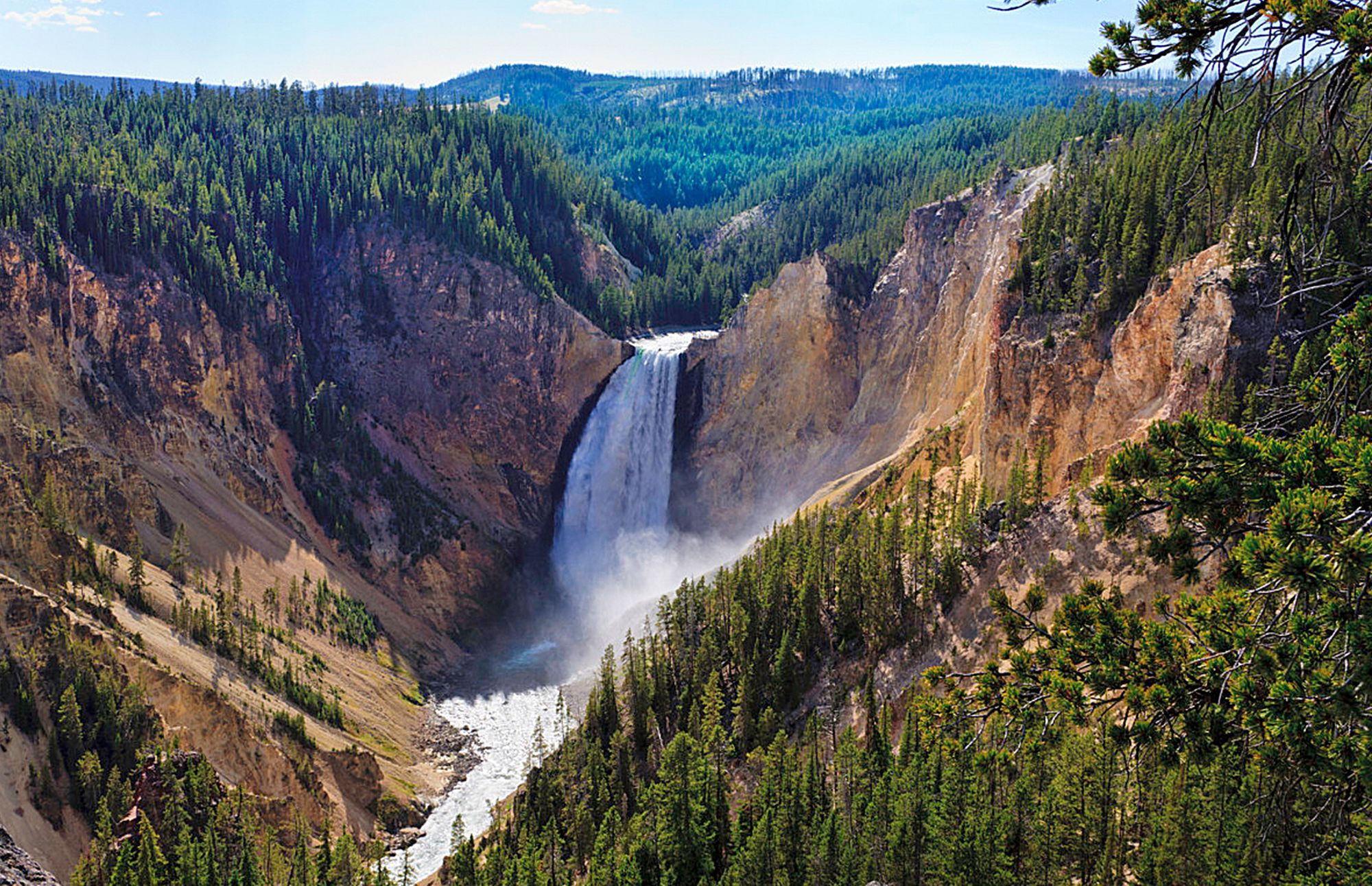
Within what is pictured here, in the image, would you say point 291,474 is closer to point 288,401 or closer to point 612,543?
point 288,401

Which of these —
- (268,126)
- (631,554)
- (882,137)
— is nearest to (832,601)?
(631,554)

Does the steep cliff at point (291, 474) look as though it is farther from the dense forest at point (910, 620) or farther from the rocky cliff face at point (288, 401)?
the dense forest at point (910, 620)

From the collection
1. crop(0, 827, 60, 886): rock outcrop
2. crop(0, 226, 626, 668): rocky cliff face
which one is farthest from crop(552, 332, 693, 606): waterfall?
crop(0, 827, 60, 886): rock outcrop

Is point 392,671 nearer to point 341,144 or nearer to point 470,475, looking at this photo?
point 470,475

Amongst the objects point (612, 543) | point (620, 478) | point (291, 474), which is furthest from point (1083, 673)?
point (620, 478)

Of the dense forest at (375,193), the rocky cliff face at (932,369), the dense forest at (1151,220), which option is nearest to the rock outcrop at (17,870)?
the dense forest at (1151,220)

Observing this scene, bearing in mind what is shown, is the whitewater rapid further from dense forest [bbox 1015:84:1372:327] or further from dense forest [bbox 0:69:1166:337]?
dense forest [bbox 1015:84:1372:327]
